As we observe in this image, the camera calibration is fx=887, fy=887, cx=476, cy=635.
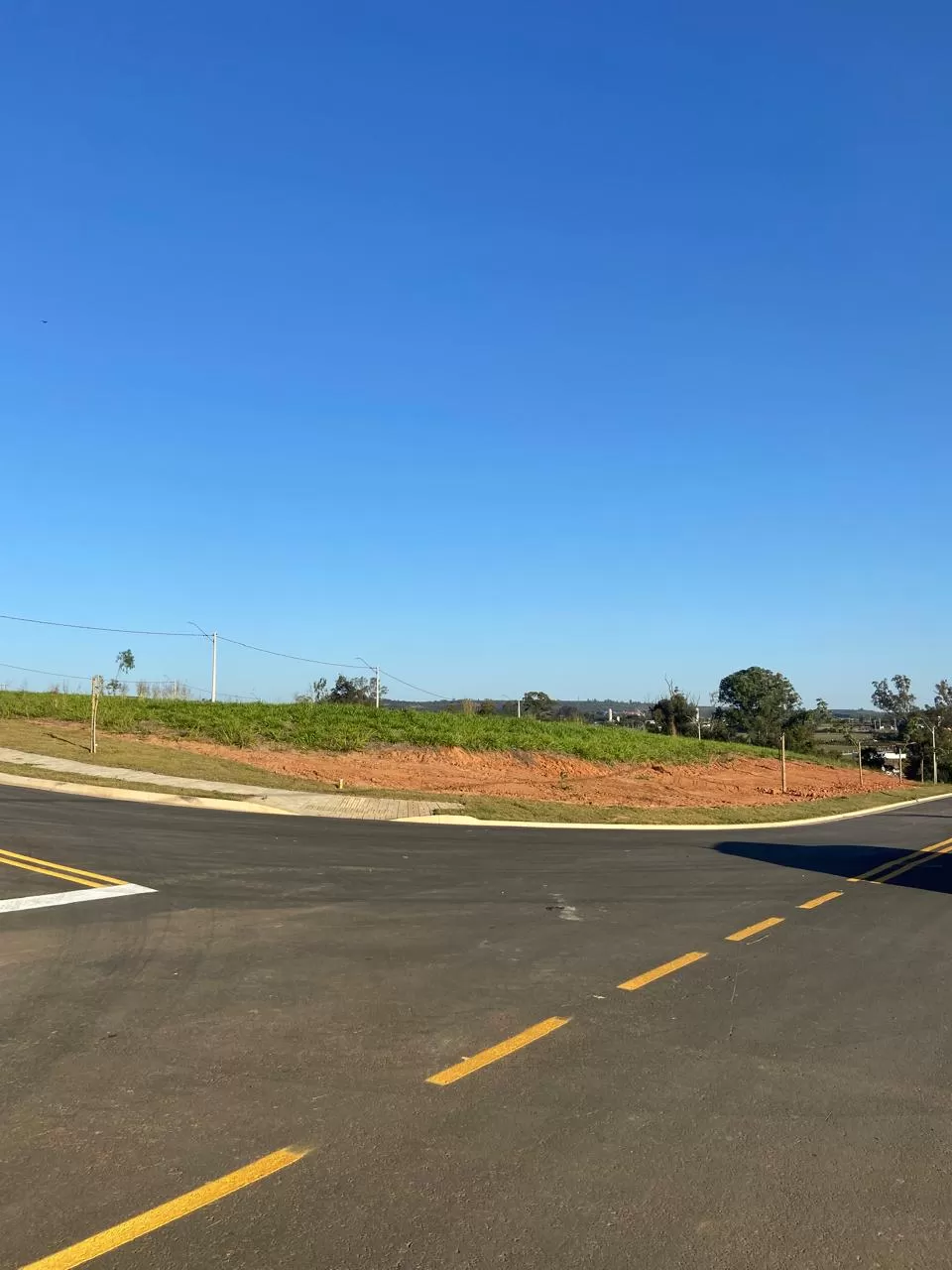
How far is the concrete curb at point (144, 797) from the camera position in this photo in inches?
767

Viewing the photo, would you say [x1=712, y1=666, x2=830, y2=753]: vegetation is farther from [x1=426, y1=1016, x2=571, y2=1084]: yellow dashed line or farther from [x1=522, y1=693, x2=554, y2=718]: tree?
[x1=426, y1=1016, x2=571, y2=1084]: yellow dashed line

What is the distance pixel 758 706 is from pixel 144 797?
108953mm

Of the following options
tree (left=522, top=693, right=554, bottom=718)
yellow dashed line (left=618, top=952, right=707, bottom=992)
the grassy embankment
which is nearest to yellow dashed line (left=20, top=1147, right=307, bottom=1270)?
yellow dashed line (left=618, top=952, right=707, bottom=992)

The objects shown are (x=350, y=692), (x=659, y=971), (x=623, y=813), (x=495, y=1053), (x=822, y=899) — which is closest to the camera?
(x=495, y=1053)

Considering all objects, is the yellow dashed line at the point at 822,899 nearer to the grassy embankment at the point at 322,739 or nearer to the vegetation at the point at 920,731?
the grassy embankment at the point at 322,739

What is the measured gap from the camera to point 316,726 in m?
36.6

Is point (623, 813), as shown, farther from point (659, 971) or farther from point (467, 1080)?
point (467, 1080)

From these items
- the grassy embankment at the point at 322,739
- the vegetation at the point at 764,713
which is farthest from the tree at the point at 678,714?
the grassy embankment at the point at 322,739

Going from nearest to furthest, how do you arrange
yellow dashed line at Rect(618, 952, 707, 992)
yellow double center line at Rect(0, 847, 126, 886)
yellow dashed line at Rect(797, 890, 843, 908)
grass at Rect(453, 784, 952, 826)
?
yellow dashed line at Rect(618, 952, 707, 992), yellow dashed line at Rect(797, 890, 843, 908), yellow double center line at Rect(0, 847, 126, 886), grass at Rect(453, 784, 952, 826)

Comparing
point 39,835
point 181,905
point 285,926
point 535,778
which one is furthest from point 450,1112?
point 535,778

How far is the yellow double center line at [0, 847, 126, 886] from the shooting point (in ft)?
35.5

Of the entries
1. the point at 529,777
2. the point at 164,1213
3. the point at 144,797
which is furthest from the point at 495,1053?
the point at 529,777

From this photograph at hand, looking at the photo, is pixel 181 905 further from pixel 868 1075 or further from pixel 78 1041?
pixel 868 1075

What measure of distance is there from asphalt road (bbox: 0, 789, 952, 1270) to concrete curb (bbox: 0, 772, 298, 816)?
8.68m
